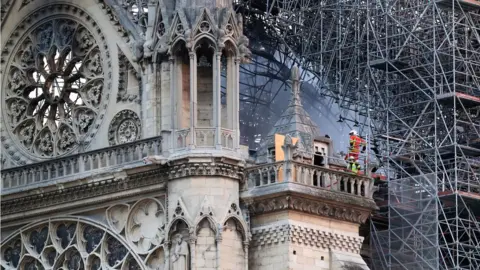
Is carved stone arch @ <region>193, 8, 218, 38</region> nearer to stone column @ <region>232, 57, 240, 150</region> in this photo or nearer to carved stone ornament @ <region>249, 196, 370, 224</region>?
stone column @ <region>232, 57, 240, 150</region>

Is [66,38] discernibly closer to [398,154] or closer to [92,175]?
[92,175]

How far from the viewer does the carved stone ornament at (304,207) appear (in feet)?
125

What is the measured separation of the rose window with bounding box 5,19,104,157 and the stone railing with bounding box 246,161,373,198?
4545 mm

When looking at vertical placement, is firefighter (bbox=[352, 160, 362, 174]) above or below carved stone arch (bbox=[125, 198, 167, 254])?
above

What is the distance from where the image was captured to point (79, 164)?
40.4 meters

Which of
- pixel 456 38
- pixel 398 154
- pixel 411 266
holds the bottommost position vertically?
pixel 411 266

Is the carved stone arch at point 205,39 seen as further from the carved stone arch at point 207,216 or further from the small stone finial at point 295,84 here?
the carved stone arch at point 207,216

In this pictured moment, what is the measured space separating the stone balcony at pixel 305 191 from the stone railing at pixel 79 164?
2.23m

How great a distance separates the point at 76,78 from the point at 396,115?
299 inches

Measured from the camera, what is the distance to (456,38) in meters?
43.2

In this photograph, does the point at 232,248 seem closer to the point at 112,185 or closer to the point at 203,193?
the point at 203,193

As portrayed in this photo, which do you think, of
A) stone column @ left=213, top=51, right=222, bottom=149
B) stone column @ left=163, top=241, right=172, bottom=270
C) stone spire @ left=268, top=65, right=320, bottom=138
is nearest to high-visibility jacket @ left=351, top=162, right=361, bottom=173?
stone spire @ left=268, top=65, right=320, bottom=138

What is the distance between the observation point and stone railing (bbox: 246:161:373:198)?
38344 millimetres

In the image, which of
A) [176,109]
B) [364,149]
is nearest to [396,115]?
[364,149]
